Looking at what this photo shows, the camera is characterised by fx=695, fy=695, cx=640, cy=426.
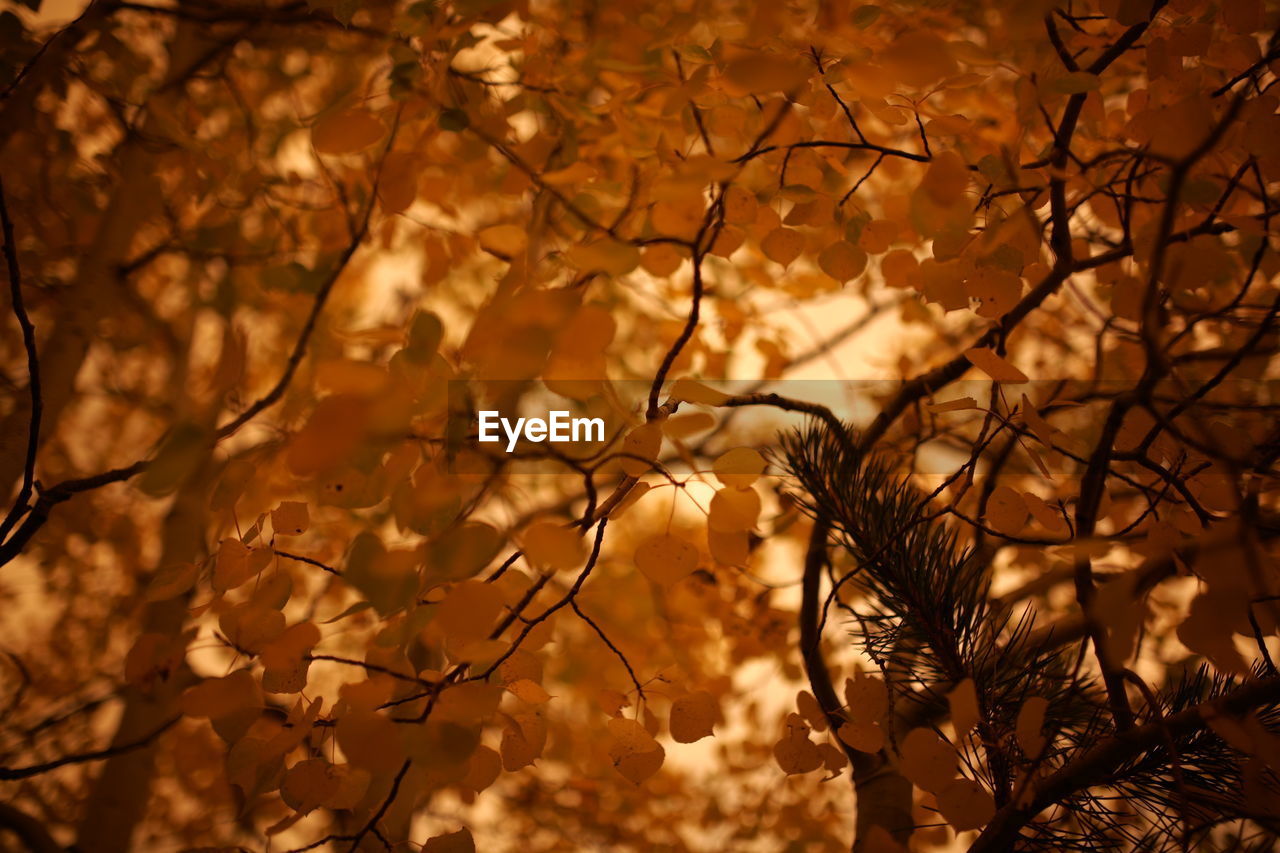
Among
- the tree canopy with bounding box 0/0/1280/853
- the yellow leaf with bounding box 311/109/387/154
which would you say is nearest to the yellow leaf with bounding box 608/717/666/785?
the tree canopy with bounding box 0/0/1280/853

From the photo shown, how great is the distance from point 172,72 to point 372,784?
1.16 metres

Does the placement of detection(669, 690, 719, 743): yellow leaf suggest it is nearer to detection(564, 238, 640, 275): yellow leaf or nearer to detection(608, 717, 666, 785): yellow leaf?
detection(608, 717, 666, 785): yellow leaf

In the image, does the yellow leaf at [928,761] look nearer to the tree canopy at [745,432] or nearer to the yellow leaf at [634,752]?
the tree canopy at [745,432]

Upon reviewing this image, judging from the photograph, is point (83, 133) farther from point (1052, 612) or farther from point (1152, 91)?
point (1052, 612)

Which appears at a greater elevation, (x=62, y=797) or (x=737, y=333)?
(x=737, y=333)

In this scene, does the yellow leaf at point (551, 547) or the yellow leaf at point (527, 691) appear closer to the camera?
the yellow leaf at point (551, 547)

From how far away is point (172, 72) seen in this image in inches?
43.5

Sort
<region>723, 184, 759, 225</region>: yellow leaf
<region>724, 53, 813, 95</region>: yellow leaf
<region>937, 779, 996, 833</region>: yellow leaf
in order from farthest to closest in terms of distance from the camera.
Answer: <region>723, 184, 759, 225</region>: yellow leaf → <region>937, 779, 996, 833</region>: yellow leaf → <region>724, 53, 813, 95</region>: yellow leaf

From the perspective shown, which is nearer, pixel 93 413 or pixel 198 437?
pixel 198 437

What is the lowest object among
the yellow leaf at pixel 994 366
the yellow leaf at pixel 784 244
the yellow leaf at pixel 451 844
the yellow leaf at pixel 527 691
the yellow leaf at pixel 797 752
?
the yellow leaf at pixel 451 844

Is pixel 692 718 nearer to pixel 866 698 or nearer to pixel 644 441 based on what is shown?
pixel 866 698

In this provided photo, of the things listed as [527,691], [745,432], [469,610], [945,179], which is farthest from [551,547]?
[745,432]

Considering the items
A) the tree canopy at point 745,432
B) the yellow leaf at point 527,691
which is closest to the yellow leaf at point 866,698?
the tree canopy at point 745,432

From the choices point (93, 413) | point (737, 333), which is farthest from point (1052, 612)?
point (93, 413)
